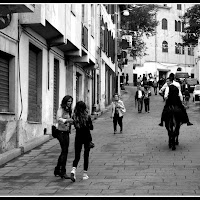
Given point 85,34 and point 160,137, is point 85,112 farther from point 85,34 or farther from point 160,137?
point 85,34

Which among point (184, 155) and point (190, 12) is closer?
point (184, 155)

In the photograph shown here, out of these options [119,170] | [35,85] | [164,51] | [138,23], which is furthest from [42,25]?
[164,51]

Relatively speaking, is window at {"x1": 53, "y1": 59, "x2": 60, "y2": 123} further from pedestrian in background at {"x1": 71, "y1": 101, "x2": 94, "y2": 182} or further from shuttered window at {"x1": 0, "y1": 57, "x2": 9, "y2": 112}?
pedestrian in background at {"x1": 71, "y1": 101, "x2": 94, "y2": 182}

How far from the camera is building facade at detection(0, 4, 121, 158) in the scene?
1318cm

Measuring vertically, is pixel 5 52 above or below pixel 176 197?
above

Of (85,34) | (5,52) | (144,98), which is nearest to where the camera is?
(5,52)

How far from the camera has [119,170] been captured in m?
10.9

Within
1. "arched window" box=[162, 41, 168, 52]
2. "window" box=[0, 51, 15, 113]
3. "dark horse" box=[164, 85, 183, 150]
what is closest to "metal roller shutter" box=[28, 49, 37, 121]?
"window" box=[0, 51, 15, 113]

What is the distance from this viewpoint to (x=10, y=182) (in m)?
9.80

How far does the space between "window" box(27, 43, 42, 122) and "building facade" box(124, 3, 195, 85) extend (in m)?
55.2

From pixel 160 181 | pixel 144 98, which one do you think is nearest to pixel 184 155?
pixel 160 181

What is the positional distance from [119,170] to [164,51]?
63.4 meters

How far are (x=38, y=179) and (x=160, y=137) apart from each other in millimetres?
7864

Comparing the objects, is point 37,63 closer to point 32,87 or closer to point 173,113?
Answer: point 32,87
